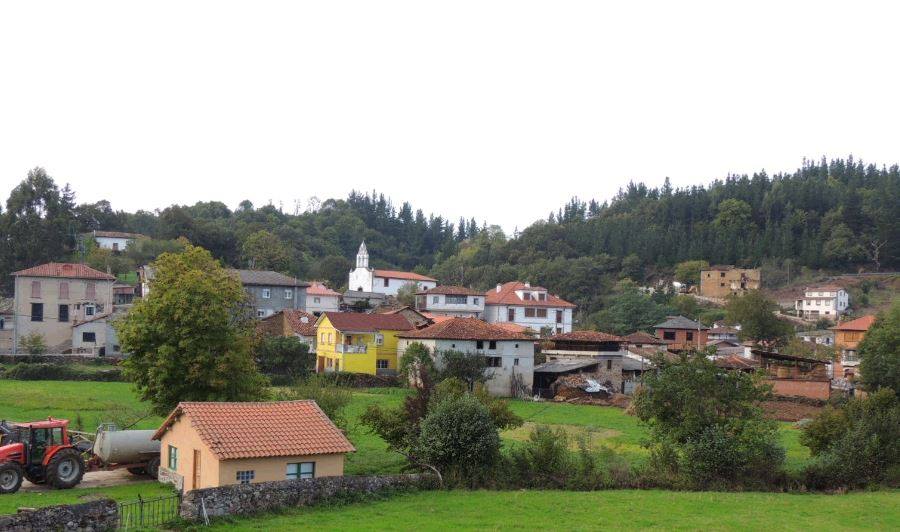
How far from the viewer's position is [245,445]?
843 inches

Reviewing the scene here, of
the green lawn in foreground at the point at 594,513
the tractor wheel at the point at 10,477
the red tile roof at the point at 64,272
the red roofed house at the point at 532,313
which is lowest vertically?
the green lawn in foreground at the point at 594,513

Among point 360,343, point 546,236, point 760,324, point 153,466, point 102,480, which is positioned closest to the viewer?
point 102,480

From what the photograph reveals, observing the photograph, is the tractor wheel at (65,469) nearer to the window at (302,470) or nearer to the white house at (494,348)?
the window at (302,470)

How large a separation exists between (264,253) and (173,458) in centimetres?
8133

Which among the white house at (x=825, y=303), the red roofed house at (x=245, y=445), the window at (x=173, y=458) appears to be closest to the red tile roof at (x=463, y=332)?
the red roofed house at (x=245, y=445)

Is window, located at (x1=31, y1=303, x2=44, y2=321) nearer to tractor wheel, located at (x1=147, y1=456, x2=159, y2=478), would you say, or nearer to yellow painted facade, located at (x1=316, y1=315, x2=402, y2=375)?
yellow painted facade, located at (x1=316, y1=315, x2=402, y2=375)

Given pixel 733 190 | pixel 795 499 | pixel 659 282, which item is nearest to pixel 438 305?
pixel 659 282

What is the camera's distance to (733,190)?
158500 millimetres

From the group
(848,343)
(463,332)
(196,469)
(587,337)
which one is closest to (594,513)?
(196,469)

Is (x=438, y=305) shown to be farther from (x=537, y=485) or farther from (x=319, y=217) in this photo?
(x=319, y=217)

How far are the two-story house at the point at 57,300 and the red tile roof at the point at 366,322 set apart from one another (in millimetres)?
19683

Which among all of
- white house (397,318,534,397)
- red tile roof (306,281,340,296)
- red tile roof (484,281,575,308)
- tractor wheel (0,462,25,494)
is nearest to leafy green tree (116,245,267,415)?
tractor wheel (0,462,25,494)

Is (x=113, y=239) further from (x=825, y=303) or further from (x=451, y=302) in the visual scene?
(x=825, y=303)

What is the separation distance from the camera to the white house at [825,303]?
104 m
